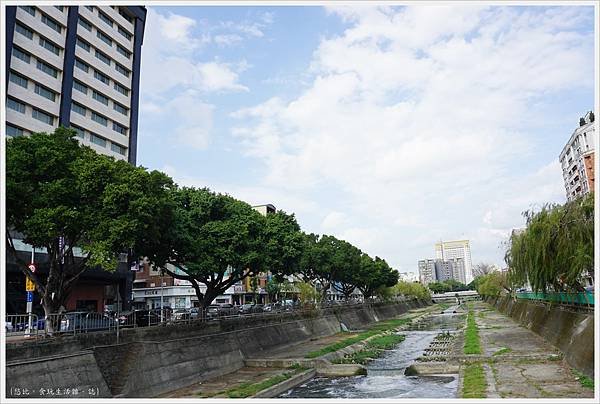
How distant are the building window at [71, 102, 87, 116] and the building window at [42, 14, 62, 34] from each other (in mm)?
7702

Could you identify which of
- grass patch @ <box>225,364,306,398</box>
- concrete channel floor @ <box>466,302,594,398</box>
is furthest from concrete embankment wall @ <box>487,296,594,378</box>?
grass patch @ <box>225,364,306,398</box>

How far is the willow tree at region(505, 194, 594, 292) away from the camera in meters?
22.8

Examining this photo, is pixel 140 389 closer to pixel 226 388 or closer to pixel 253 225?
pixel 226 388

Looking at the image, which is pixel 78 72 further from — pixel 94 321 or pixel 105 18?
pixel 94 321

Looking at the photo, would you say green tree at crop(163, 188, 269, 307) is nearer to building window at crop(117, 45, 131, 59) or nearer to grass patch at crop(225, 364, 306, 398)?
grass patch at crop(225, 364, 306, 398)

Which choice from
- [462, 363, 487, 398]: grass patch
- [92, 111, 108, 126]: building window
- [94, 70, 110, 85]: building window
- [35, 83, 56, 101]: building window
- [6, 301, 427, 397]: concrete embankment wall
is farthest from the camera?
[94, 70, 110, 85]: building window

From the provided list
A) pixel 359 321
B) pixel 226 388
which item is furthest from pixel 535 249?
pixel 359 321

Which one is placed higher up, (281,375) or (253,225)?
(253,225)

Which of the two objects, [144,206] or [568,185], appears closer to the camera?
[144,206]

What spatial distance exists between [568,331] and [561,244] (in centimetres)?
578

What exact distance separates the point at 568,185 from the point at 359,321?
60932 mm

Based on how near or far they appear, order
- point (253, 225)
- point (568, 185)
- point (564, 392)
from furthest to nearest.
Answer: point (568, 185) < point (253, 225) < point (564, 392)

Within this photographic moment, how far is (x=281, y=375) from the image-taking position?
1035 inches

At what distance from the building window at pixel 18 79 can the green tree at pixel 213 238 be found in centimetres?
2364
